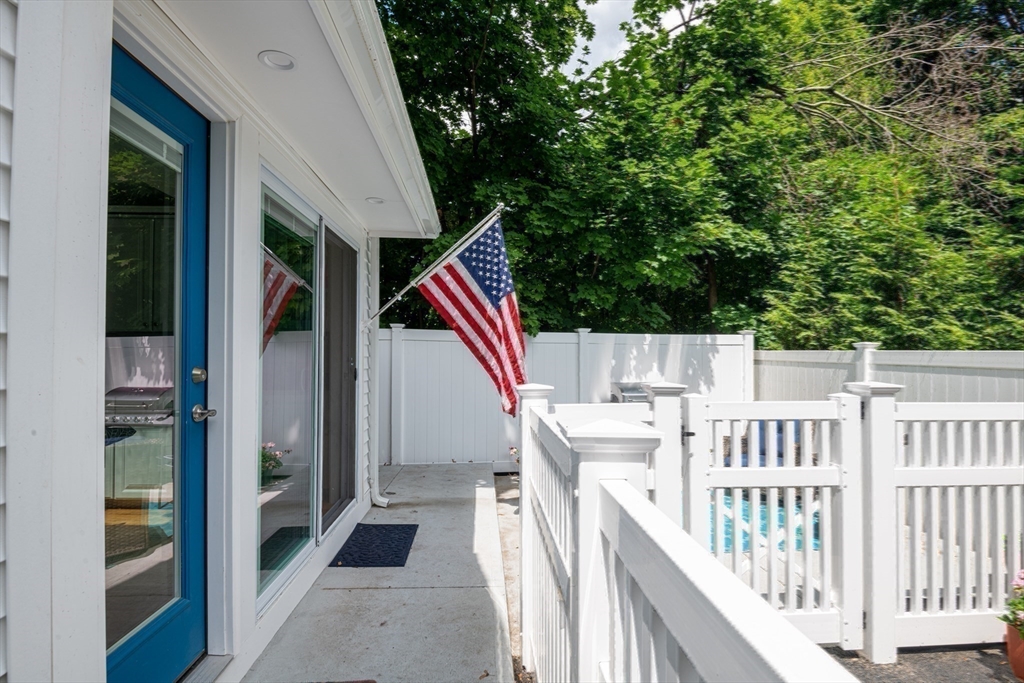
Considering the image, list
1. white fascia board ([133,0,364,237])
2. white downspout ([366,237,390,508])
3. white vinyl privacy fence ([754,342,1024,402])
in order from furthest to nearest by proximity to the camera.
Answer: white downspout ([366,237,390,508]), white vinyl privacy fence ([754,342,1024,402]), white fascia board ([133,0,364,237])

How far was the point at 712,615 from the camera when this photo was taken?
0.53 metres

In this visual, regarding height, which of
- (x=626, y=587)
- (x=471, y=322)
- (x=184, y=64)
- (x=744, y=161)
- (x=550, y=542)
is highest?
(x=744, y=161)

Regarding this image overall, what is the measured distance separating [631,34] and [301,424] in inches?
339

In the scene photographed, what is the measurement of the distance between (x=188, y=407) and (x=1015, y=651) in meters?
3.44

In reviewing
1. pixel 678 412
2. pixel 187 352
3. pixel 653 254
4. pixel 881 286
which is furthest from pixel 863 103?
pixel 187 352

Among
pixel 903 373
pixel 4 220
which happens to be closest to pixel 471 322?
pixel 4 220

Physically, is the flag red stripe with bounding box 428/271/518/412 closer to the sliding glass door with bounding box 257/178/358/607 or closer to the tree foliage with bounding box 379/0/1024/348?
the sliding glass door with bounding box 257/178/358/607

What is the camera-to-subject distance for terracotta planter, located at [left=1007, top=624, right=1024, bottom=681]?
2.29 m

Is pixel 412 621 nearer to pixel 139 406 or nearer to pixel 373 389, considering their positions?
pixel 139 406

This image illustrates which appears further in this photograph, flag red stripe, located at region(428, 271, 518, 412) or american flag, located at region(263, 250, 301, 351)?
flag red stripe, located at region(428, 271, 518, 412)

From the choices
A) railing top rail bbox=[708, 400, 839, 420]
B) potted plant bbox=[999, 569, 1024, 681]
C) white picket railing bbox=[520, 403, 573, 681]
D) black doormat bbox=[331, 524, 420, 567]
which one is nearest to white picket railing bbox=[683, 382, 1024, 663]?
railing top rail bbox=[708, 400, 839, 420]

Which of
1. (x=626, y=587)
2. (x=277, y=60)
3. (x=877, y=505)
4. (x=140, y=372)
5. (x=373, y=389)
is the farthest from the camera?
(x=373, y=389)

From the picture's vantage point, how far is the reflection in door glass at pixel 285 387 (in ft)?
8.18

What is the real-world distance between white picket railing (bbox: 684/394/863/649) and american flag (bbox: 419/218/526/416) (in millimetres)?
1234
